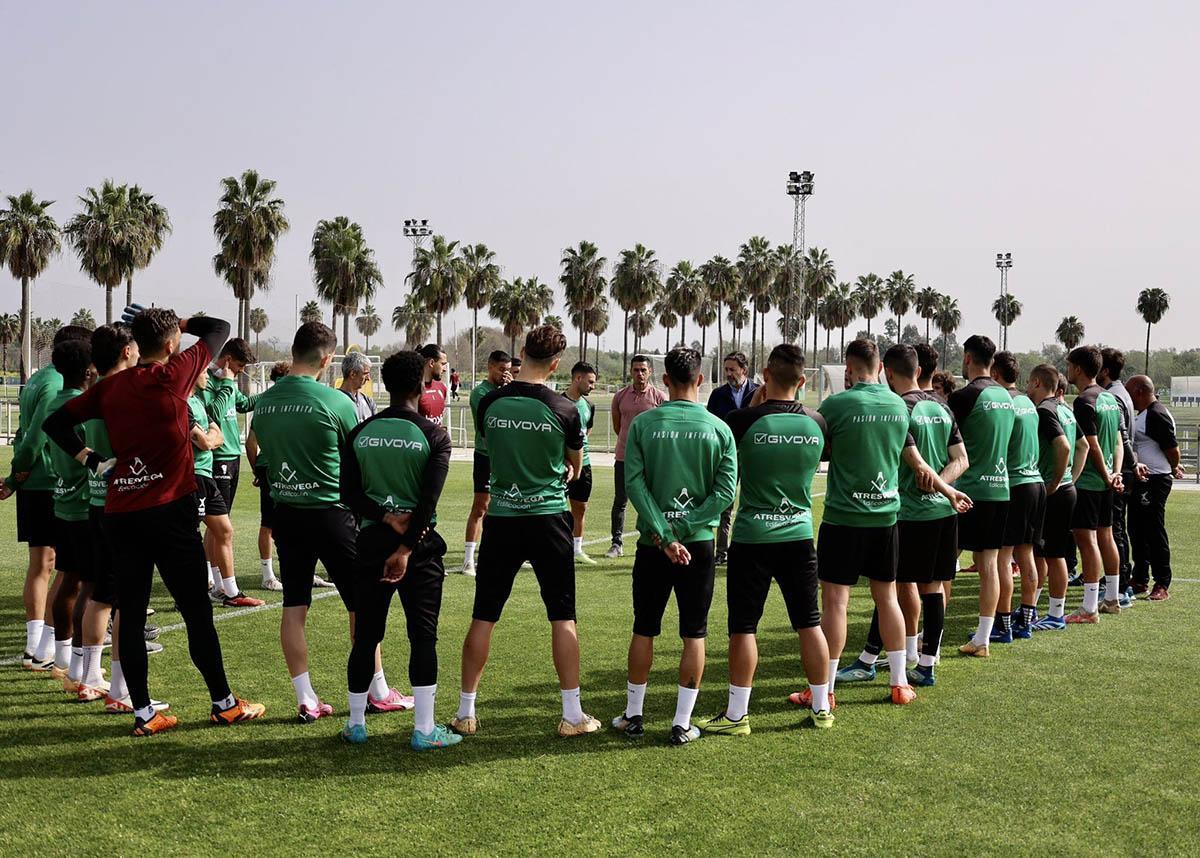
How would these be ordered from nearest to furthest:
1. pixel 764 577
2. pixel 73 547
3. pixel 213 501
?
pixel 764 577
pixel 73 547
pixel 213 501

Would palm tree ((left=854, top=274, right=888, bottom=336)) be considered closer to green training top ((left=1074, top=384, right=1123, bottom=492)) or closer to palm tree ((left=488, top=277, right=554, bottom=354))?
palm tree ((left=488, top=277, right=554, bottom=354))

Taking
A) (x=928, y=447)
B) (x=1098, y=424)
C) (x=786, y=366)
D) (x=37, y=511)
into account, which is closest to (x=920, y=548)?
(x=928, y=447)

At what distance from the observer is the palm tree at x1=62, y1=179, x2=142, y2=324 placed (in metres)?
49.7

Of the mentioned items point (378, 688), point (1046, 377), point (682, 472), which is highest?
point (1046, 377)

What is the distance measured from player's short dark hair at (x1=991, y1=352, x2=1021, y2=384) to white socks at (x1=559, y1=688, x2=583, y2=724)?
3.80 meters

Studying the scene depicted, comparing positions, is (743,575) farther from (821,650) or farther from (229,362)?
(229,362)

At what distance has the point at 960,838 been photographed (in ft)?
13.2

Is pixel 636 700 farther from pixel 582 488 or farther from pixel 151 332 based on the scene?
pixel 582 488

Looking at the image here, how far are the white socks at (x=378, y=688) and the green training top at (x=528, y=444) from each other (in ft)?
4.30

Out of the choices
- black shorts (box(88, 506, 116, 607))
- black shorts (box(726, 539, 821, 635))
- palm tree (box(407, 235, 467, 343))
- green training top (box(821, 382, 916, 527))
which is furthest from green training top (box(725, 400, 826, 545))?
palm tree (box(407, 235, 467, 343))

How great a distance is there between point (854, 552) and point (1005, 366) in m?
2.31

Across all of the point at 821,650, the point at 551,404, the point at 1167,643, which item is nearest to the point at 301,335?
the point at 551,404

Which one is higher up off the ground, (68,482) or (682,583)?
(68,482)

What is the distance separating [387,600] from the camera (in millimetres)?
5152
